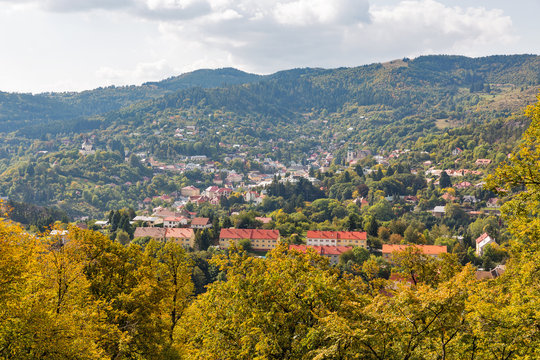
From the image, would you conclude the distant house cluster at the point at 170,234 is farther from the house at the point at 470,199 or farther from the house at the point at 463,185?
the house at the point at 463,185

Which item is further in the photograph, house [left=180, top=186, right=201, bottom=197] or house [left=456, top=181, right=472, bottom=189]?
house [left=180, top=186, right=201, bottom=197]

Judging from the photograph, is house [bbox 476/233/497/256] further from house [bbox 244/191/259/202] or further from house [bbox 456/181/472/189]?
house [bbox 244/191/259/202]

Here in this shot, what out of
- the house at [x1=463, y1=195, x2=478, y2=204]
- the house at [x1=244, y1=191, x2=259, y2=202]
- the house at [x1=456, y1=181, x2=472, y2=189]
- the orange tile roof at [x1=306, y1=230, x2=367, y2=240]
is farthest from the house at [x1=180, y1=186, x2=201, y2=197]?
the orange tile roof at [x1=306, y1=230, x2=367, y2=240]

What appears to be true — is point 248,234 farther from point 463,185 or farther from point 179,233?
point 463,185

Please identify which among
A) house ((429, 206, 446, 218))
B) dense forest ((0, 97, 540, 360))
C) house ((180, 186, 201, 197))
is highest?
dense forest ((0, 97, 540, 360))

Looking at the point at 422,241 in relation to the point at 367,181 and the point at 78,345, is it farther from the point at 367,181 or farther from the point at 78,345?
the point at 367,181

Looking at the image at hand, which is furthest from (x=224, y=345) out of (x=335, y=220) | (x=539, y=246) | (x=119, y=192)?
(x=119, y=192)

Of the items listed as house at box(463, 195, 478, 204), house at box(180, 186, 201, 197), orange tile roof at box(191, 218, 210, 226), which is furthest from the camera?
house at box(180, 186, 201, 197)
